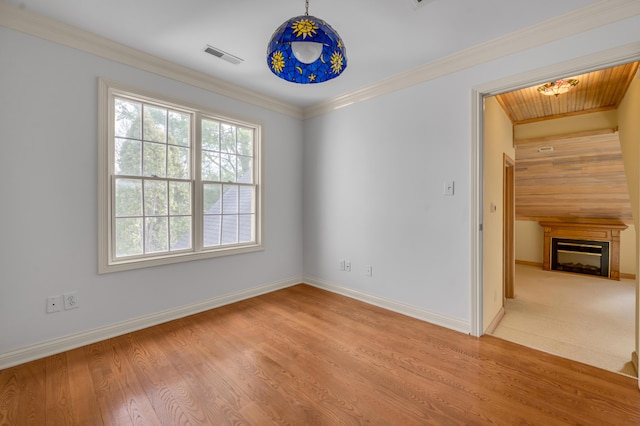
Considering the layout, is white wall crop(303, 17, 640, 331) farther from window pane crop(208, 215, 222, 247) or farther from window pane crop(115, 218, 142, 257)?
window pane crop(115, 218, 142, 257)

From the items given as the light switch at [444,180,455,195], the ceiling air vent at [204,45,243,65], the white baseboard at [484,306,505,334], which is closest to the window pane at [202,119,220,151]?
the ceiling air vent at [204,45,243,65]

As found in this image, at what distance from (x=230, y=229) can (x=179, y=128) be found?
4.15ft

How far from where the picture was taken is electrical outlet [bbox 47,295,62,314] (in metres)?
2.20

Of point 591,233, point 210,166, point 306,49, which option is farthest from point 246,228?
point 591,233

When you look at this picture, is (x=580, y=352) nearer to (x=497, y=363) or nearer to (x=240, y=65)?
(x=497, y=363)

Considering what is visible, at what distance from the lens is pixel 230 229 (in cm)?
344

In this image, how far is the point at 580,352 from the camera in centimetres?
261

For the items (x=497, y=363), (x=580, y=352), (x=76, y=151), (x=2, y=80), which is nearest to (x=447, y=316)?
(x=497, y=363)

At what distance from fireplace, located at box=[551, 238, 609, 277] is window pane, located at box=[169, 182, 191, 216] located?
7154mm

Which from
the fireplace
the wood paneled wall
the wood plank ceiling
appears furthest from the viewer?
the fireplace

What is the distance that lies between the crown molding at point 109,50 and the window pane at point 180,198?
109 cm

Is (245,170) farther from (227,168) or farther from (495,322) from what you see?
(495,322)

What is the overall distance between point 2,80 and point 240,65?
5.81 feet

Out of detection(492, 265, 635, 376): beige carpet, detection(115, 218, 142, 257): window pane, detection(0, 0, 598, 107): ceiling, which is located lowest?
detection(492, 265, 635, 376): beige carpet
